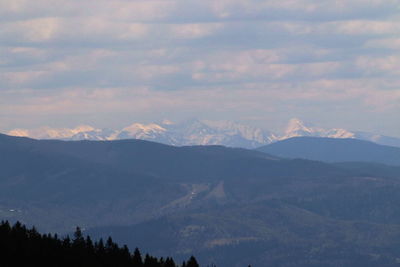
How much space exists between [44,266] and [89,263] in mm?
8020

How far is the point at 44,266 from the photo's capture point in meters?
197

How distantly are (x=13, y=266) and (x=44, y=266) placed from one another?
7.68 metres

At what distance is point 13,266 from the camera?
627 ft

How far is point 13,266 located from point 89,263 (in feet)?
48.7

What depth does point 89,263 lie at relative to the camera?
200m
